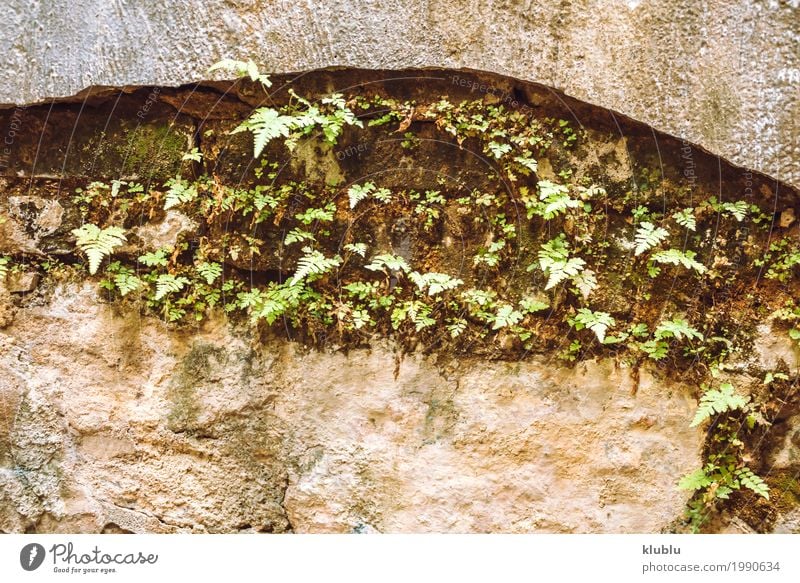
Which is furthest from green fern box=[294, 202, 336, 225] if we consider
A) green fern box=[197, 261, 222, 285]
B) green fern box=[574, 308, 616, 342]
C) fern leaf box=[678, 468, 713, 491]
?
fern leaf box=[678, 468, 713, 491]

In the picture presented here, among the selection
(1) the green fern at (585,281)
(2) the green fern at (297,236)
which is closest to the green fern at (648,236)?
(1) the green fern at (585,281)

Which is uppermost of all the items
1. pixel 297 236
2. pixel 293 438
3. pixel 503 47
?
pixel 503 47

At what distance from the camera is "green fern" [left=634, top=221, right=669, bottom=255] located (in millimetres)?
3770

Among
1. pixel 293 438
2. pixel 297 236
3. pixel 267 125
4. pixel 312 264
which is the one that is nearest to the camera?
pixel 267 125

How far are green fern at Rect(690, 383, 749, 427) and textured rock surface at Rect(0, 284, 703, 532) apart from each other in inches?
16.1

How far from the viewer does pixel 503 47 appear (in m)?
3.79

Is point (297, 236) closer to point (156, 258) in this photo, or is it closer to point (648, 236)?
point (156, 258)

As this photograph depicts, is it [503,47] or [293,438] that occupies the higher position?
[503,47]

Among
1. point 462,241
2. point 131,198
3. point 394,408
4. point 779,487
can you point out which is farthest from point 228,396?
point 779,487

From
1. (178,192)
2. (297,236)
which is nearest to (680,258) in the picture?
(297,236)

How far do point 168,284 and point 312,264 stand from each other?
1.00m

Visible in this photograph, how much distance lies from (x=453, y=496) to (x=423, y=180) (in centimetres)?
214

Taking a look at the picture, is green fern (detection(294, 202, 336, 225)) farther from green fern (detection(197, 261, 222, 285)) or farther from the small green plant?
the small green plant

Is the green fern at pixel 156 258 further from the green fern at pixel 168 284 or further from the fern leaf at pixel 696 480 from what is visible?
the fern leaf at pixel 696 480
